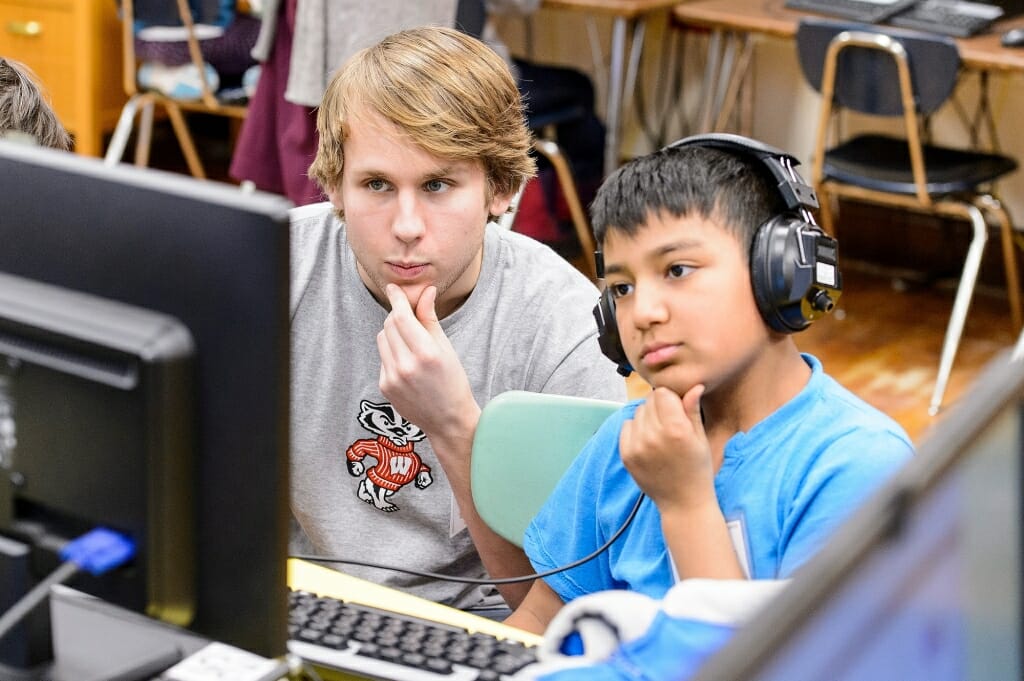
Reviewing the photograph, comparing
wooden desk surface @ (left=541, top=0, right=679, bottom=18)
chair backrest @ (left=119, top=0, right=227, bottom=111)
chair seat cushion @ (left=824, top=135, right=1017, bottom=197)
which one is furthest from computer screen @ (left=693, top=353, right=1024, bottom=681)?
chair backrest @ (left=119, top=0, right=227, bottom=111)

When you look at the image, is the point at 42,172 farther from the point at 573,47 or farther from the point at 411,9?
the point at 573,47

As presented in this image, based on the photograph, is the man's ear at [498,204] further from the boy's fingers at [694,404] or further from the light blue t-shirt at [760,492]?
the boy's fingers at [694,404]

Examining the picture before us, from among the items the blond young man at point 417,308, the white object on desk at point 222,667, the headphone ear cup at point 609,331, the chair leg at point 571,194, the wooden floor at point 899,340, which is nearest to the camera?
the white object on desk at point 222,667

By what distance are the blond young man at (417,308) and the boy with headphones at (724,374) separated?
0.23 metres

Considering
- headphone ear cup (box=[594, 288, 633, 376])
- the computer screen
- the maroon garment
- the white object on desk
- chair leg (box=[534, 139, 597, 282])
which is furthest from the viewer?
chair leg (box=[534, 139, 597, 282])

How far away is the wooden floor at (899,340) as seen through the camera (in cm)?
320

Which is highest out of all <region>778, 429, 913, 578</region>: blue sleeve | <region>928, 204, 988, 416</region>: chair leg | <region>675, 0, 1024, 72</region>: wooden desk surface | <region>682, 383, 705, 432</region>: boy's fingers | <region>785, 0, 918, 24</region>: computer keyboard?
<region>785, 0, 918, 24</region>: computer keyboard

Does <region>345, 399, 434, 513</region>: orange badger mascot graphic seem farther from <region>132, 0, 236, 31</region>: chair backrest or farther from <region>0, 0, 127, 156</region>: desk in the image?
<region>0, 0, 127, 156</region>: desk

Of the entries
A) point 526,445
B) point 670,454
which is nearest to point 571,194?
point 526,445

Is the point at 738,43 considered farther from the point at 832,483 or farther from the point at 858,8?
the point at 832,483

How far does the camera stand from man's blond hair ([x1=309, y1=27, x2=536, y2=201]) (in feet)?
4.52

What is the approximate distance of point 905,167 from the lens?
3.37m

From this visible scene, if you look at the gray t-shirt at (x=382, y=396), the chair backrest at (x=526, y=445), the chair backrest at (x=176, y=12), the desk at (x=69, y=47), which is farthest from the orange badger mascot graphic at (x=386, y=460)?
the desk at (x=69, y=47)

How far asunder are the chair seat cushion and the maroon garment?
4.00ft
